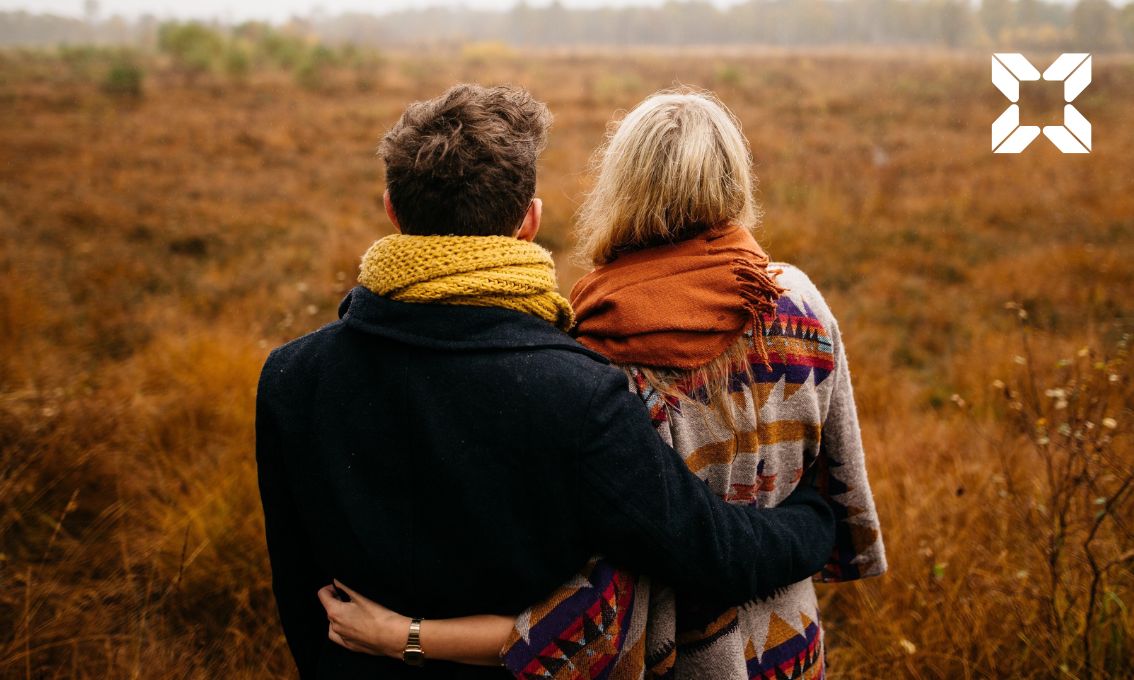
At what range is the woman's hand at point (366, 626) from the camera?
1178 millimetres

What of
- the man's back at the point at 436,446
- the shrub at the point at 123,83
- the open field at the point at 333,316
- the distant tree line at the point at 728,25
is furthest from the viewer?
the distant tree line at the point at 728,25

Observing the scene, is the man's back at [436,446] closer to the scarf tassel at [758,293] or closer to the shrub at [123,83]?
the scarf tassel at [758,293]

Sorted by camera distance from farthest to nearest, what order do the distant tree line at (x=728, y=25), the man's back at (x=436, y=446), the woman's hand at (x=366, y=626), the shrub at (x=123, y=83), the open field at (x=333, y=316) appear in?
1. the distant tree line at (x=728, y=25)
2. the shrub at (x=123, y=83)
3. the open field at (x=333, y=316)
4. the woman's hand at (x=366, y=626)
5. the man's back at (x=436, y=446)

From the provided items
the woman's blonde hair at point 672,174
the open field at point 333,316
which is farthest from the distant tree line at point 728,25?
the woman's blonde hair at point 672,174

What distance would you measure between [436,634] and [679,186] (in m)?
0.98

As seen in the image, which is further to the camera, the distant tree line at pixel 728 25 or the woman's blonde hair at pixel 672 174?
the distant tree line at pixel 728 25

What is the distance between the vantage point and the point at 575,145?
43.0 feet

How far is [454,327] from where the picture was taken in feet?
3.58

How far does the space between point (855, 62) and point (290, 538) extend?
39019mm

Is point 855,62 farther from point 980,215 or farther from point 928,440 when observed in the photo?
point 928,440

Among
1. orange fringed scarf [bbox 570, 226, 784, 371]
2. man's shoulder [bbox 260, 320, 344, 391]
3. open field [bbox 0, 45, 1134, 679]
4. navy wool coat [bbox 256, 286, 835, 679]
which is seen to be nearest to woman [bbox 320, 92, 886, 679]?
orange fringed scarf [bbox 570, 226, 784, 371]

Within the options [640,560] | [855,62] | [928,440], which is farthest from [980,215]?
[855,62]

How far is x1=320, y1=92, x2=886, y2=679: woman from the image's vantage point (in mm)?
1322

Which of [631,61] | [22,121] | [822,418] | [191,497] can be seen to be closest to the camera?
[822,418]
